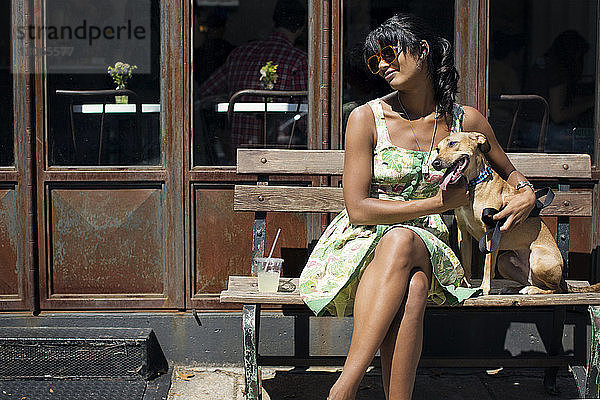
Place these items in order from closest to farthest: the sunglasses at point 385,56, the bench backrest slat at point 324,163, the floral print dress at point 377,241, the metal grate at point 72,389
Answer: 1. the floral print dress at point 377,241
2. the sunglasses at point 385,56
3. the metal grate at point 72,389
4. the bench backrest slat at point 324,163

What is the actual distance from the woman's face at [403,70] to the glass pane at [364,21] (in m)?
0.94

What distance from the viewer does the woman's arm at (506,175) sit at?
364cm

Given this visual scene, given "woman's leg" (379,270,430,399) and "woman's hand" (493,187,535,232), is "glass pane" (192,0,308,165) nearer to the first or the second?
"woman's hand" (493,187,535,232)

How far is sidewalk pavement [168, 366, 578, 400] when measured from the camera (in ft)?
13.7

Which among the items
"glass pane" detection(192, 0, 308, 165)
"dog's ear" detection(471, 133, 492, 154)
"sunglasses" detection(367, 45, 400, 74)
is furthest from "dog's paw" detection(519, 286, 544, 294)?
"glass pane" detection(192, 0, 308, 165)

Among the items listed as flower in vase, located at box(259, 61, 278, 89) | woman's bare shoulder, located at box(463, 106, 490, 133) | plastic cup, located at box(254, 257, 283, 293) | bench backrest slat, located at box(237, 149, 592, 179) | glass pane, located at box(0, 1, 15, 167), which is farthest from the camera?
flower in vase, located at box(259, 61, 278, 89)

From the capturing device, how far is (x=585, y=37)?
4.64 metres

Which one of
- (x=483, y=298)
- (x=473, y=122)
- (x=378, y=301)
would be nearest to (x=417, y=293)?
(x=378, y=301)

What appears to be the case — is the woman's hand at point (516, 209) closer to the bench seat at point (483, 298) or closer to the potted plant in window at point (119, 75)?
the bench seat at point (483, 298)

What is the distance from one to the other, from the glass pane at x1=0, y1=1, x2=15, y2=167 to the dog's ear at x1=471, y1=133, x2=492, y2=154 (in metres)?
2.67

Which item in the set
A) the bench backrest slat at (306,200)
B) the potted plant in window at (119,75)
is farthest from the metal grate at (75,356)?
the potted plant in window at (119,75)

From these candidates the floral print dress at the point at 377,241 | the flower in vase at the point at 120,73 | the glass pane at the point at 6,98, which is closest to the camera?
the floral print dress at the point at 377,241

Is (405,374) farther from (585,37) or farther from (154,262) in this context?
(585,37)

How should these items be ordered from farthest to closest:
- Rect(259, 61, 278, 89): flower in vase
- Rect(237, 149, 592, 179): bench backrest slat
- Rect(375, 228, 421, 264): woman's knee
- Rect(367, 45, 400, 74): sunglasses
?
Rect(259, 61, 278, 89): flower in vase, Rect(237, 149, 592, 179): bench backrest slat, Rect(367, 45, 400, 74): sunglasses, Rect(375, 228, 421, 264): woman's knee
